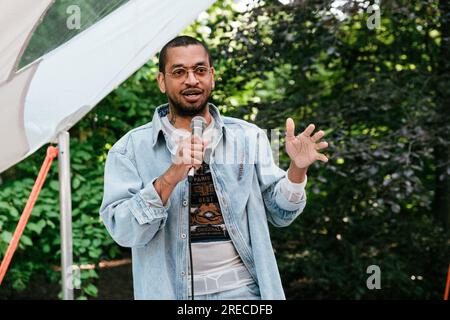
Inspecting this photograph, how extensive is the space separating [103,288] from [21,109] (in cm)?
353

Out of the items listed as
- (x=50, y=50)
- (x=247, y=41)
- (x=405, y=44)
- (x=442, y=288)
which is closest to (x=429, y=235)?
(x=442, y=288)

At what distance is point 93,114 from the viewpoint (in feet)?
17.8

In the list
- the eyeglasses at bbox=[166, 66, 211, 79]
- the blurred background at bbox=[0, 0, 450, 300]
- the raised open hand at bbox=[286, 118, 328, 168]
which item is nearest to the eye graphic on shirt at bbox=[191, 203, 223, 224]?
the raised open hand at bbox=[286, 118, 328, 168]

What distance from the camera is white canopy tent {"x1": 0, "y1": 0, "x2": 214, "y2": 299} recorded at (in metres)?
2.93

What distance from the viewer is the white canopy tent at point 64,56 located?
2926 mm

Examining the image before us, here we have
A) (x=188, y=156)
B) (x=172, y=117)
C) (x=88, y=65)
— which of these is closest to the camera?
(x=188, y=156)

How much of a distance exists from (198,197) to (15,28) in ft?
3.14

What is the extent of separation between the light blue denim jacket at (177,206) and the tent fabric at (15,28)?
64 centimetres

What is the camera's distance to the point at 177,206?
2.49m

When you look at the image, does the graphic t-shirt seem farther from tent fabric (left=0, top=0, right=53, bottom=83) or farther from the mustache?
tent fabric (left=0, top=0, right=53, bottom=83)

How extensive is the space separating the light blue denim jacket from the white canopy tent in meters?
0.63

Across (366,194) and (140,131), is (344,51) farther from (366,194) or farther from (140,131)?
(140,131)

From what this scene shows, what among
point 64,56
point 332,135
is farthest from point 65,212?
point 332,135

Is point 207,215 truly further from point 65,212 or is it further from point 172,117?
point 65,212
